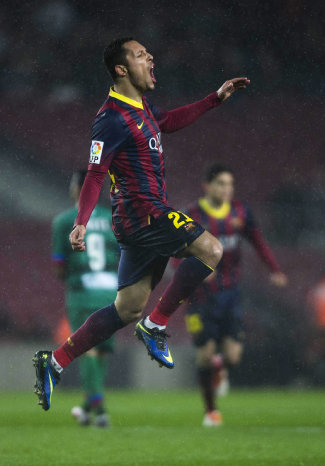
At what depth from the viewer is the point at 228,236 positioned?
695 centimetres

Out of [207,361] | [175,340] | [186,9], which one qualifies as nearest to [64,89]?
[186,9]

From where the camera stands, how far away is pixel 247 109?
13.6 metres

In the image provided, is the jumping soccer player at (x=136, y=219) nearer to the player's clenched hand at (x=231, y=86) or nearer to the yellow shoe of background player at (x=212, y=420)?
the player's clenched hand at (x=231, y=86)

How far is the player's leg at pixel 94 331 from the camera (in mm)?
4309

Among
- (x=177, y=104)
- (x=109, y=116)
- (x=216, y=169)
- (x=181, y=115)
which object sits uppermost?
(x=177, y=104)

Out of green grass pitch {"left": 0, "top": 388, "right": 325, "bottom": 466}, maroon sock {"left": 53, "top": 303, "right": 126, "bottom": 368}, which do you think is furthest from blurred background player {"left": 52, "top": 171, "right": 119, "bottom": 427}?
maroon sock {"left": 53, "top": 303, "right": 126, "bottom": 368}

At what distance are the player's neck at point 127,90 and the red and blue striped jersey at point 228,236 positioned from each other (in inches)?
104

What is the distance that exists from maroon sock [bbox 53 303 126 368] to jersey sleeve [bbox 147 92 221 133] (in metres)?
0.92

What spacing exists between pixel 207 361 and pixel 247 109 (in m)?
7.46

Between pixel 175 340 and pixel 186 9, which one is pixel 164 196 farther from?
pixel 186 9

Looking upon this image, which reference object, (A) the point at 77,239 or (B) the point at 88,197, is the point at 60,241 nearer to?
(B) the point at 88,197

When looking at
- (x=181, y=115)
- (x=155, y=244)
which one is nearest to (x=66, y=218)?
(x=181, y=115)

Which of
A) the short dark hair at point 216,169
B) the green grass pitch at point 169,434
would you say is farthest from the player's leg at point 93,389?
the short dark hair at point 216,169

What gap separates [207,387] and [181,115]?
8.87 ft
